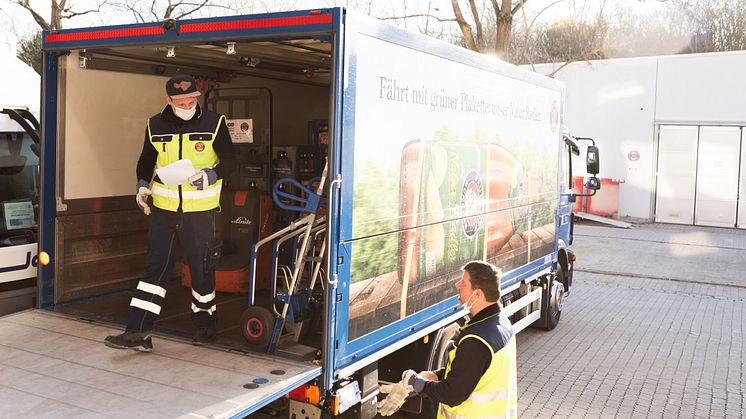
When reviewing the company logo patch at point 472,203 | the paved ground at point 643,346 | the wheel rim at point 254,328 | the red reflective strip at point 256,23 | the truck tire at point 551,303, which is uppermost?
the red reflective strip at point 256,23

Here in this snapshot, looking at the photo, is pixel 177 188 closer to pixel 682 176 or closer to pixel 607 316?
pixel 607 316

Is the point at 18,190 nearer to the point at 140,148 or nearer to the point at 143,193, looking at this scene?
the point at 140,148

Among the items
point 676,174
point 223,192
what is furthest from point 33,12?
point 676,174

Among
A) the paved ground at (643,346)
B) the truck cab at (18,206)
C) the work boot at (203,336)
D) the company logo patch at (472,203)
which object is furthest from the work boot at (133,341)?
the paved ground at (643,346)

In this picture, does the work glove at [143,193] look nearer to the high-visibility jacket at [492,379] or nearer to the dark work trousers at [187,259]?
the dark work trousers at [187,259]

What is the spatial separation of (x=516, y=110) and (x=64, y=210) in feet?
13.0

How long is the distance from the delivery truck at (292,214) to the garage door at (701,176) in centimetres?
1616

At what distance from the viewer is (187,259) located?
501 centimetres

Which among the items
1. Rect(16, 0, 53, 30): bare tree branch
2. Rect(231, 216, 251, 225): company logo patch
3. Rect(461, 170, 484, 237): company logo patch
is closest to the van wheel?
Rect(461, 170, 484, 237): company logo patch

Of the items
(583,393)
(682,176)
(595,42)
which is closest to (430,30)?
(595,42)

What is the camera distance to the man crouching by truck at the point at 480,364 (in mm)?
3486

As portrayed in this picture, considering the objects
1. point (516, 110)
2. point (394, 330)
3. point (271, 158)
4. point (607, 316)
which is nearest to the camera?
point (394, 330)

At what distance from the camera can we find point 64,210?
567cm

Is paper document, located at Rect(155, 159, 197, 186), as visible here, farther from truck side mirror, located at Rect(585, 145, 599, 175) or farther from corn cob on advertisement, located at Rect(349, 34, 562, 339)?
truck side mirror, located at Rect(585, 145, 599, 175)
